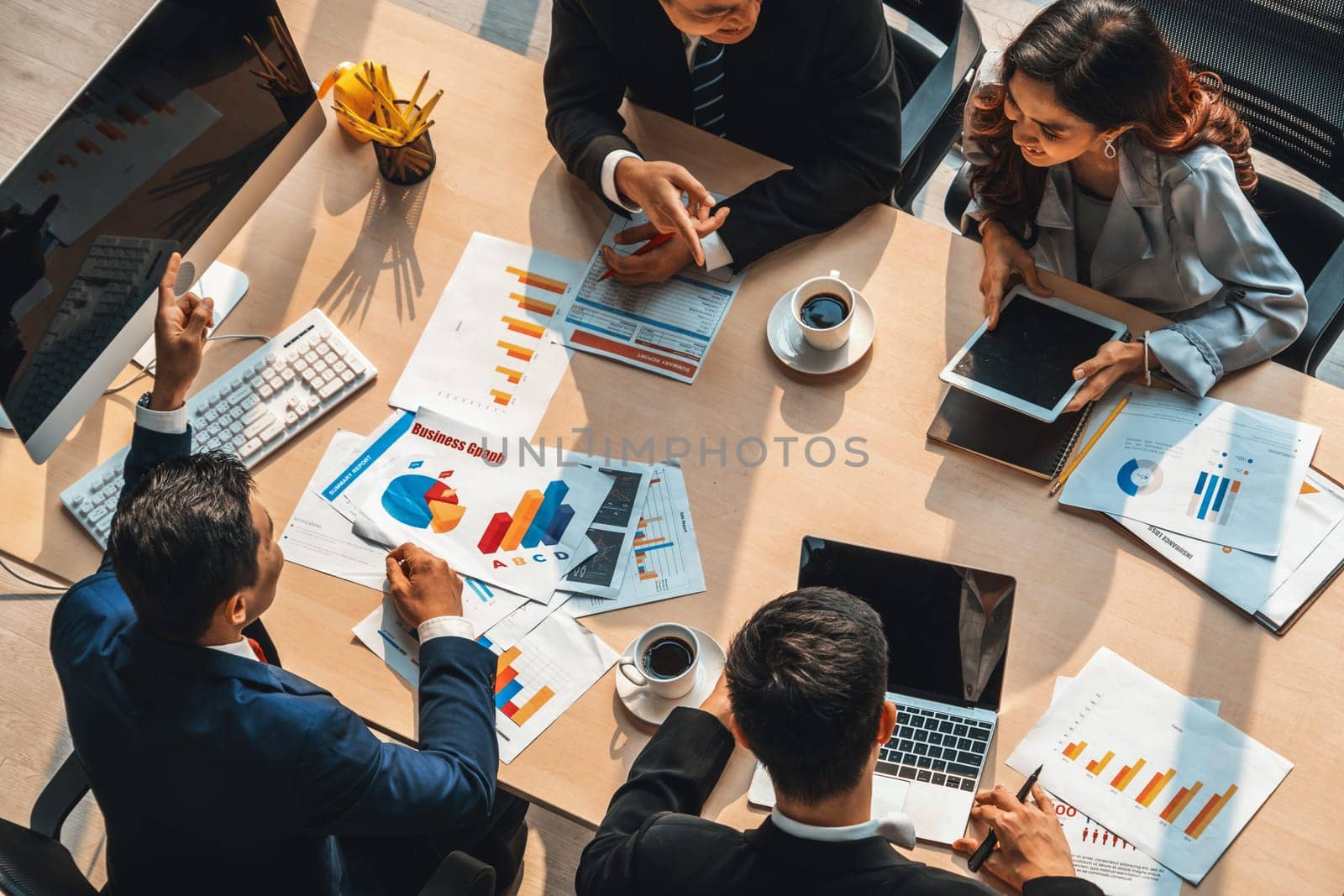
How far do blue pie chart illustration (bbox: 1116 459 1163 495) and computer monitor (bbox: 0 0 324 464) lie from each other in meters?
1.39

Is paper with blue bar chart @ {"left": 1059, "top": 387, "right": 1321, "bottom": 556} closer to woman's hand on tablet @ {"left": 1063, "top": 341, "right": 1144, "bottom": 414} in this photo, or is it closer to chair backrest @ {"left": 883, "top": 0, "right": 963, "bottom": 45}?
woman's hand on tablet @ {"left": 1063, "top": 341, "right": 1144, "bottom": 414}

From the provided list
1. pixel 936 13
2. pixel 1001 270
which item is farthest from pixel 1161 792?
pixel 936 13

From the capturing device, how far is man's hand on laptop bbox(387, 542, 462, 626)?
1.48m

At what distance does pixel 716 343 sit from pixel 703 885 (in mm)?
822

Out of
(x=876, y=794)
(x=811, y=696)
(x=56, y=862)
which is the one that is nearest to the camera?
(x=811, y=696)

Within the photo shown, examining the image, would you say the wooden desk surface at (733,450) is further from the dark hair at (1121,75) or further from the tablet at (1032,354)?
the dark hair at (1121,75)

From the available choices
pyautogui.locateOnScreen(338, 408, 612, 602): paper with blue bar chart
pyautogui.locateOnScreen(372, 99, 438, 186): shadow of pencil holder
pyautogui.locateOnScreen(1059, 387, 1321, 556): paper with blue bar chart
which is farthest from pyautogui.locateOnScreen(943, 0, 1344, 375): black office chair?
pyautogui.locateOnScreen(372, 99, 438, 186): shadow of pencil holder

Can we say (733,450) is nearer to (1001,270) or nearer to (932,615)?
(932,615)

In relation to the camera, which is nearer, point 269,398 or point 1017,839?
point 1017,839

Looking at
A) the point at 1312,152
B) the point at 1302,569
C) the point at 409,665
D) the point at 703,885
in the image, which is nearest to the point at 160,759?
the point at 409,665

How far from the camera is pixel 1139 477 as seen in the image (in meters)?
1.54

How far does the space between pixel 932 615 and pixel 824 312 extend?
485mm

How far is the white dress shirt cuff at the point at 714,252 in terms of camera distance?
170 cm

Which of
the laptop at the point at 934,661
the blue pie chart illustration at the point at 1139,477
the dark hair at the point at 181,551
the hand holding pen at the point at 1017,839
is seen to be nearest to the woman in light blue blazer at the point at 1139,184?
the blue pie chart illustration at the point at 1139,477
